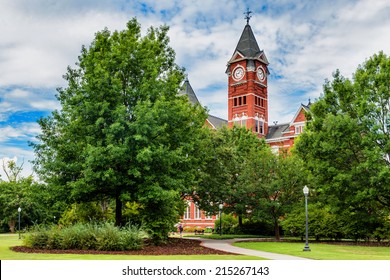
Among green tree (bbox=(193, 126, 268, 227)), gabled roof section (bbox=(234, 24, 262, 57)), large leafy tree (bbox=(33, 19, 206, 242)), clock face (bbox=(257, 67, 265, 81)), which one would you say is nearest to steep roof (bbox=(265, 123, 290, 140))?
clock face (bbox=(257, 67, 265, 81))

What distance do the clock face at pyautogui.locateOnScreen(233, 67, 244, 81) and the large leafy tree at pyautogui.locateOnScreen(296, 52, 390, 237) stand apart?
45.4m

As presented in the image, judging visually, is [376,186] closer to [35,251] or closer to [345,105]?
[345,105]

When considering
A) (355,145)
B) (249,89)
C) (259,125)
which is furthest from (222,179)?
(249,89)

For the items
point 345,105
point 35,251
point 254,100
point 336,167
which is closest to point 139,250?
point 35,251

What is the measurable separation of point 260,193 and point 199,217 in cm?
3406

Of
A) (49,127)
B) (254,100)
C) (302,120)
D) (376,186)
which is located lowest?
(376,186)

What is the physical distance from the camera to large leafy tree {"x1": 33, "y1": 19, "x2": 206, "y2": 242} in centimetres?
2319

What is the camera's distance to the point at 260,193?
118 feet

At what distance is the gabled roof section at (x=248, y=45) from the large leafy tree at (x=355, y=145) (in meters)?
45.5

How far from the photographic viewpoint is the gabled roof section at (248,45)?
254ft

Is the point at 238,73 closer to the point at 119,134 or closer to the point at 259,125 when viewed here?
the point at 259,125

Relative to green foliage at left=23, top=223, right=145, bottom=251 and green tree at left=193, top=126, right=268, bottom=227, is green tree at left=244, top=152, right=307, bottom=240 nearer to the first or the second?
green tree at left=193, top=126, right=268, bottom=227

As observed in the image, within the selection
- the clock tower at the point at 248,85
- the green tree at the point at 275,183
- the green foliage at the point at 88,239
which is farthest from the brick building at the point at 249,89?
the green foliage at the point at 88,239

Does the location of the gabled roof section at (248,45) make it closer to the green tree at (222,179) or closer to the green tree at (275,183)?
the green tree at (222,179)
